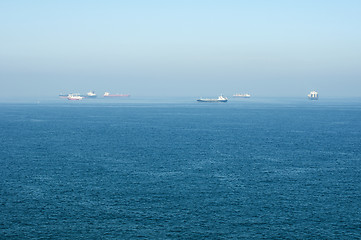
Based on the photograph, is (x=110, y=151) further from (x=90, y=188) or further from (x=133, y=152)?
(x=90, y=188)

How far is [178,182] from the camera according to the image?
80.8 m

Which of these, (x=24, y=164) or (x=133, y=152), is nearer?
(x=24, y=164)

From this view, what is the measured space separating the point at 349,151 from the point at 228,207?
61262 mm

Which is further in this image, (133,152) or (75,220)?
(133,152)

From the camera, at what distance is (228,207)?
6681cm

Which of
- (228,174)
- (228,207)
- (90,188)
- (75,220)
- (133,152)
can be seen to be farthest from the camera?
(133,152)

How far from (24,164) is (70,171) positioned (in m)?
13.5

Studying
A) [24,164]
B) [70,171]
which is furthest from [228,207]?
[24,164]

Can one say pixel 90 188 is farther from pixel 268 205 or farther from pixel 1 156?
pixel 1 156

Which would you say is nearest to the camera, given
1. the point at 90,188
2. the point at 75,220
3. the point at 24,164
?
the point at 75,220

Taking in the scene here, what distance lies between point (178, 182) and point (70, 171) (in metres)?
24.1

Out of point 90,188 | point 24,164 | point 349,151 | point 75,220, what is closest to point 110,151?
point 24,164

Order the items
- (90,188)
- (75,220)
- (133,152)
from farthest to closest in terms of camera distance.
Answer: (133,152), (90,188), (75,220)

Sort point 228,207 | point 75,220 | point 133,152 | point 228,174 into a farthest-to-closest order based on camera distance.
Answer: point 133,152 → point 228,174 → point 228,207 → point 75,220
